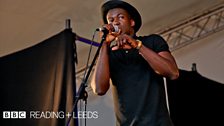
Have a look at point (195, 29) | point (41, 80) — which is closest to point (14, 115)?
point (41, 80)

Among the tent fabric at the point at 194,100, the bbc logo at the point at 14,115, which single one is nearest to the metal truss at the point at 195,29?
the tent fabric at the point at 194,100

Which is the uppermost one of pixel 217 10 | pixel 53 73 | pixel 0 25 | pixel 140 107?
pixel 217 10

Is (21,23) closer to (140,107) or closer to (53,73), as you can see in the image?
(53,73)

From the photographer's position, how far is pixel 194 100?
10.1 ft

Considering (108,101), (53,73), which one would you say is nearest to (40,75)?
(53,73)

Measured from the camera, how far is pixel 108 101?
344 cm

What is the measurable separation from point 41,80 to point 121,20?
0.86 m

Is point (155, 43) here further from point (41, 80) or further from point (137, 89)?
point (41, 80)

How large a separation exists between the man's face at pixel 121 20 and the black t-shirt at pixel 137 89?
78 mm

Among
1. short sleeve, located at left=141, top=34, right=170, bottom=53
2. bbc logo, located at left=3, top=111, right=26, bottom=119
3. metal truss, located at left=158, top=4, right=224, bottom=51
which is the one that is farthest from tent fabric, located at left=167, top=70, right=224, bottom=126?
short sleeve, located at left=141, top=34, right=170, bottom=53

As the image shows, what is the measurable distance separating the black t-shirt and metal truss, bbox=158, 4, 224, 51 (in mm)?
2365

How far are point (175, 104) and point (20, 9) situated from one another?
140 cm

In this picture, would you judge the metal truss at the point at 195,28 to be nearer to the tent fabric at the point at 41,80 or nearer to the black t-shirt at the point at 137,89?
the tent fabric at the point at 41,80

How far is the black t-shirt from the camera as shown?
139 cm
